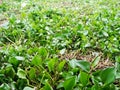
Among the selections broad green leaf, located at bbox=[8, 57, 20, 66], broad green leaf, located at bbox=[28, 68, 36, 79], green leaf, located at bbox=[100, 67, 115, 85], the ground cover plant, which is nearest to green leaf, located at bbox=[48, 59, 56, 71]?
the ground cover plant

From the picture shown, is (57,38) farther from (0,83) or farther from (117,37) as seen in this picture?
(0,83)

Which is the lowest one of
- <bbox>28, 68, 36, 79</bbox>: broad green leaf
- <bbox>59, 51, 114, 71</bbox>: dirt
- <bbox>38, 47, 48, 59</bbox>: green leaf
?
<bbox>59, 51, 114, 71</bbox>: dirt

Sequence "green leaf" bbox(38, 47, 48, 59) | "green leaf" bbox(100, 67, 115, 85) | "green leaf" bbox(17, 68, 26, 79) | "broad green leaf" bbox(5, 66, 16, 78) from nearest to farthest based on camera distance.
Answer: "green leaf" bbox(100, 67, 115, 85), "green leaf" bbox(17, 68, 26, 79), "broad green leaf" bbox(5, 66, 16, 78), "green leaf" bbox(38, 47, 48, 59)

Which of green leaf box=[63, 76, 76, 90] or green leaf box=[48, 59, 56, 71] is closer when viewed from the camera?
green leaf box=[63, 76, 76, 90]

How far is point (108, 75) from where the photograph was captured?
6.40ft

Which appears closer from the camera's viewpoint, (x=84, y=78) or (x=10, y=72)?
(x=84, y=78)

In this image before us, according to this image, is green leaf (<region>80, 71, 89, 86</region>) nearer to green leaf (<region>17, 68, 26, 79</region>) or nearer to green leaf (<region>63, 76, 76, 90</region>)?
green leaf (<region>63, 76, 76, 90</region>)

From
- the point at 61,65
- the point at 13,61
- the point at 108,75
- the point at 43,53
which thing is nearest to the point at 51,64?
the point at 61,65

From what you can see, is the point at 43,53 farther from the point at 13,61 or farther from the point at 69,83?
the point at 69,83

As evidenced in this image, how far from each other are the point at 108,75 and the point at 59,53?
80 centimetres

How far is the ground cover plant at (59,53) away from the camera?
2.02 m

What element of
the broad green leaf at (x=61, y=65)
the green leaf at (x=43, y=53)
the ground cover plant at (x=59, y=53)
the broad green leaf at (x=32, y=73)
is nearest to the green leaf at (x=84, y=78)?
the ground cover plant at (x=59, y=53)

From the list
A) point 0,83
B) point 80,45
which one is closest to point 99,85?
point 0,83

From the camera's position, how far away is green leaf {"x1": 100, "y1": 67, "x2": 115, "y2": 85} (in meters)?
1.92
